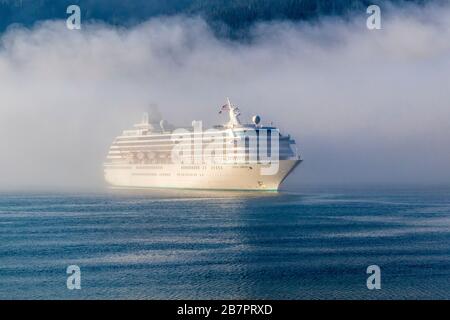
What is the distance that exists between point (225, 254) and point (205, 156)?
61.9m

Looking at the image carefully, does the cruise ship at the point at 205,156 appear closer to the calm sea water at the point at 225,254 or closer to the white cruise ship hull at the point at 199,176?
the white cruise ship hull at the point at 199,176

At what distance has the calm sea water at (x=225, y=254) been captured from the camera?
31656 mm

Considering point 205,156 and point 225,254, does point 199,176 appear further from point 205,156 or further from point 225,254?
point 225,254

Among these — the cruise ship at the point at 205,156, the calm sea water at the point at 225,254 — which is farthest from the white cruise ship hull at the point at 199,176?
the calm sea water at the point at 225,254

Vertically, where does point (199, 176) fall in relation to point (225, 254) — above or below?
above

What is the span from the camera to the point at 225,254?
41.6 m

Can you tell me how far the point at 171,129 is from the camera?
125 meters

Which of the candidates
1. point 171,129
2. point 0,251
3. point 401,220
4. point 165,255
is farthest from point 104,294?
point 171,129

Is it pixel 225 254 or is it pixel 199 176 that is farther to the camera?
pixel 199 176

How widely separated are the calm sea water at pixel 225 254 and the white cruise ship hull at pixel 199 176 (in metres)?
23.4

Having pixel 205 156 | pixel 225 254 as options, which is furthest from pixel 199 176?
pixel 225 254

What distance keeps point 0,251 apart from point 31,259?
5146mm
